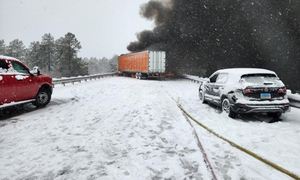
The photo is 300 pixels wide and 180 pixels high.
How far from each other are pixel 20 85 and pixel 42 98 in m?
1.47

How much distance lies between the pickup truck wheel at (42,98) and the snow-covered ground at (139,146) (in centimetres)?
103

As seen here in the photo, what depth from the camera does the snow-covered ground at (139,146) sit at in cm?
316

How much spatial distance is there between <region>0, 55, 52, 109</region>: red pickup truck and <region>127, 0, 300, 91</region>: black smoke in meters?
25.8

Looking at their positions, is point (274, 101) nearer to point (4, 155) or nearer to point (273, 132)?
point (273, 132)

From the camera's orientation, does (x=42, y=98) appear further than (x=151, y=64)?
No

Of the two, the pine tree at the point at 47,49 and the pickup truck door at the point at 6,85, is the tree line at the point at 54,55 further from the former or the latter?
the pickup truck door at the point at 6,85

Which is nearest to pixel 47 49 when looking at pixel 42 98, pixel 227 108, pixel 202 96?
pixel 42 98

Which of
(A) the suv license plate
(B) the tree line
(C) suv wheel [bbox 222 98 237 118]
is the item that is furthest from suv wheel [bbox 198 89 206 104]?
(B) the tree line

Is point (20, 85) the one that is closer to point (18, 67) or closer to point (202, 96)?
point (18, 67)

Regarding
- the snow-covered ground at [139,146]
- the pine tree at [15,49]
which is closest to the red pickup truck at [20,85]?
the snow-covered ground at [139,146]

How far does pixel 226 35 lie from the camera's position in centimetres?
3409

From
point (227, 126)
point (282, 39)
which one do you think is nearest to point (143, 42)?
point (282, 39)

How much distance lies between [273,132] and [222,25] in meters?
33.9

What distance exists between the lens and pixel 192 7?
39438 mm
